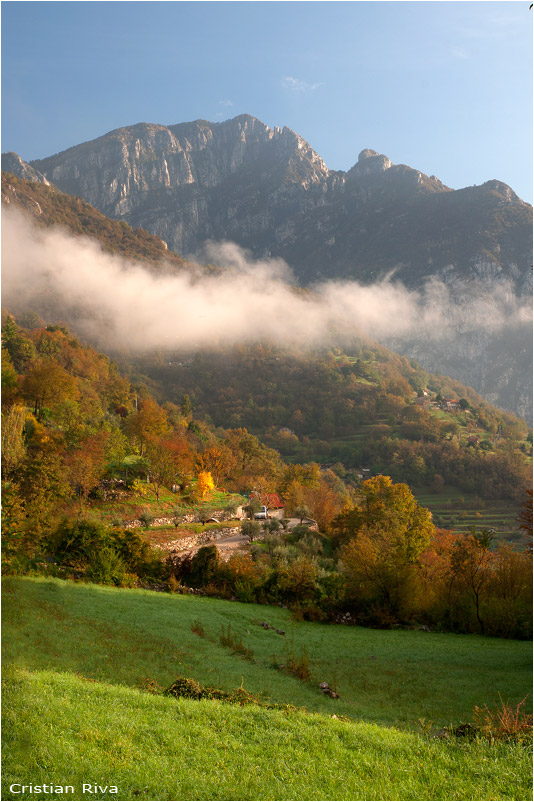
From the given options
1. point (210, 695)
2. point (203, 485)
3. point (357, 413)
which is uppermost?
point (357, 413)

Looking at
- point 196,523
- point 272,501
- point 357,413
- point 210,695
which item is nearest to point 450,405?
point 357,413

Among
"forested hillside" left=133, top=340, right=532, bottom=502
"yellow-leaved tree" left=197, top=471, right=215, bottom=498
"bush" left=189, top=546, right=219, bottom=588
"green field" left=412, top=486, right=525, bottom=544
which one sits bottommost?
"green field" left=412, top=486, right=525, bottom=544

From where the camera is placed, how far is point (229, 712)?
28.9 feet

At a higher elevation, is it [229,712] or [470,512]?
[229,712]

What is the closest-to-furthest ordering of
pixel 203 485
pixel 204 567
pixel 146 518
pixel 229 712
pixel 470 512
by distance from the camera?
pixel 229 712 < pixel 204 567 < pixel 146 518 < pixel 203 485 < pixel 470 512

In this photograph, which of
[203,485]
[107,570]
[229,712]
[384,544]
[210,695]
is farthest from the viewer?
[203,485]

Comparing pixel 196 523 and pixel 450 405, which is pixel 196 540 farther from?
pixel 450 405

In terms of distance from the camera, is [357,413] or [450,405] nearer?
[357,413]

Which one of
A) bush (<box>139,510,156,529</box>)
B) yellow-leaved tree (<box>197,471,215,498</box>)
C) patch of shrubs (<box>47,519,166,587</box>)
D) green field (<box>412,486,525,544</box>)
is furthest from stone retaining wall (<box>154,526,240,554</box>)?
green field (<box>412,486,525,544</box>)

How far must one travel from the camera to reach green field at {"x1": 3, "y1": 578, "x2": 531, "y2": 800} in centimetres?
652

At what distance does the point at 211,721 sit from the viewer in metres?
8.34

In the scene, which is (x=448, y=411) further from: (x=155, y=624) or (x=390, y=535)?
(x=155, y=624)

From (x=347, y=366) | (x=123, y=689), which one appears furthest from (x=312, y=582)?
(x=347, y=366)

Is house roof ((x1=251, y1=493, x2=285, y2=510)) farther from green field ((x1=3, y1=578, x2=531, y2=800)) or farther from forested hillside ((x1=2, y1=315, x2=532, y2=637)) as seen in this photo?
green field ((x1=3, y1=578, x2=531, y2=800))
